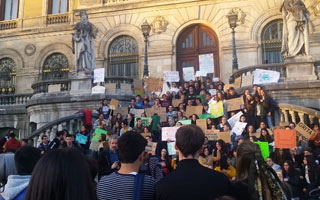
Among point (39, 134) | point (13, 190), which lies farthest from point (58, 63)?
point (13, 190)

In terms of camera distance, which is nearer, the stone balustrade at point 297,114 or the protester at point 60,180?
the protester at point 60,180

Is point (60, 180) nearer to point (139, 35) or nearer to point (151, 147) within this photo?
point (151, 147)

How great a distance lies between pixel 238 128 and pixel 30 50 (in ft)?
66.7

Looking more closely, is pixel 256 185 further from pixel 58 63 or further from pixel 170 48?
pixel 58 63

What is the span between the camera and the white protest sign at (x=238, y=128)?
11.0m

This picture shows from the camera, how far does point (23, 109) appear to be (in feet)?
70.3

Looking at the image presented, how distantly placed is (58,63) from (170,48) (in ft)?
28.8

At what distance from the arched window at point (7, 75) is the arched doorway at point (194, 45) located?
505 inches

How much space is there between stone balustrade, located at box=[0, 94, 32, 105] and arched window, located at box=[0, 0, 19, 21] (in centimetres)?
907

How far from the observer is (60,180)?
2.37 meters

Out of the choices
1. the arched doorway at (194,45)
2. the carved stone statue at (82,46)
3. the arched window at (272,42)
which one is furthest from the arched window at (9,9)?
the arched window at (272,42)

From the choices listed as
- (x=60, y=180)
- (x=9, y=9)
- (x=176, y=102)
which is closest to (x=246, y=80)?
(x=176, y=102)

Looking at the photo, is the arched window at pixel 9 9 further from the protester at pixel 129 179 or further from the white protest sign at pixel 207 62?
the protester at pixel 129 179

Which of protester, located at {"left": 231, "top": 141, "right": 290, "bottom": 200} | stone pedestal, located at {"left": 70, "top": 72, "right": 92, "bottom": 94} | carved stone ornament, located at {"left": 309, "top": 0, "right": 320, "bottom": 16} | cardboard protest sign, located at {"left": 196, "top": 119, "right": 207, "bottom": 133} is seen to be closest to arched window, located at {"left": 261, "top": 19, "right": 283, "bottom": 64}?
carved stone ornament, located at {"left": 309, "top": 0, "right": 320, "bottom": 16}
